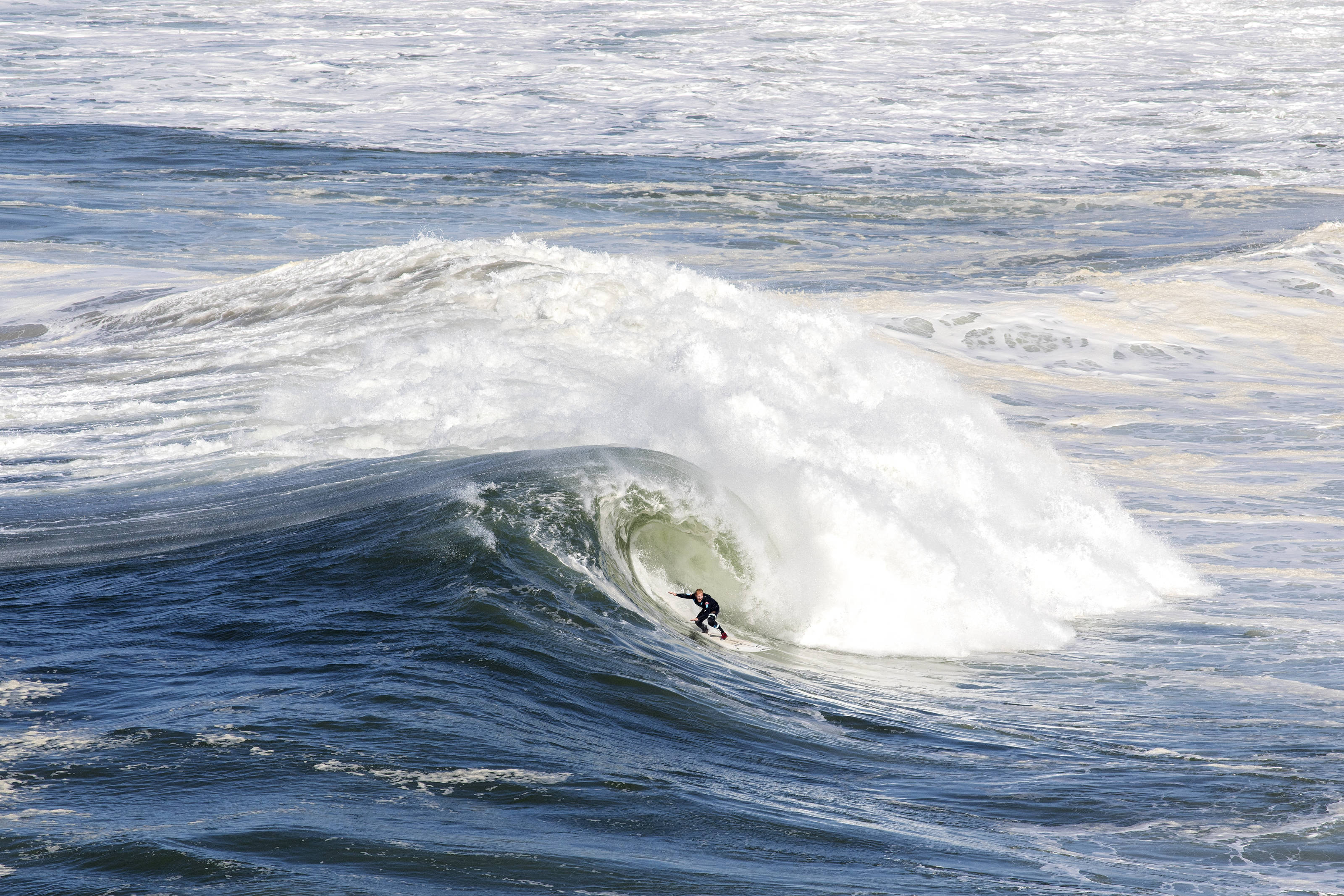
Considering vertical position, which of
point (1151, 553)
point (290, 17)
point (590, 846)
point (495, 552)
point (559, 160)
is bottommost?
point (590, 846)

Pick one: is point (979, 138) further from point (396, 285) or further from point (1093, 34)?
point (396, 285)

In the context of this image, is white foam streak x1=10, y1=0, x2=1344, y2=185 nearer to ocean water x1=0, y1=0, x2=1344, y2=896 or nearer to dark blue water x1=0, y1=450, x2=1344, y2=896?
ocean water x1=0, y1=0, x2=1344, y2=896

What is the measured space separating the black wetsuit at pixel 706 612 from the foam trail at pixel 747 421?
0.80 metres

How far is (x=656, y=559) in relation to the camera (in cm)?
934

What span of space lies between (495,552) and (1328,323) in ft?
75.5

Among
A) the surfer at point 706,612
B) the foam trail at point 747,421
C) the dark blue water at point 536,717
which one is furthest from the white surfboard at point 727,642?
the foam trail at point 747,421

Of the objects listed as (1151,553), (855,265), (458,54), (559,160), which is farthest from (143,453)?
(458,54)

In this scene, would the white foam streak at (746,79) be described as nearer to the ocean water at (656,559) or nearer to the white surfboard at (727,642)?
the ocean water at (656,559)

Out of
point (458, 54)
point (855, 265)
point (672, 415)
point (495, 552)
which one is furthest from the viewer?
point (458, 54)

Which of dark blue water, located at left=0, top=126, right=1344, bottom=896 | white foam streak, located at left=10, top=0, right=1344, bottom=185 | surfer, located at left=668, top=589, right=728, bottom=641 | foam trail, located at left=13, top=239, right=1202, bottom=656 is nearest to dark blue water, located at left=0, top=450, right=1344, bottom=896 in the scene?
dark blue water, located at left=0, top=126, right=1344, bottom=896

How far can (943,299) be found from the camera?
26.3 m

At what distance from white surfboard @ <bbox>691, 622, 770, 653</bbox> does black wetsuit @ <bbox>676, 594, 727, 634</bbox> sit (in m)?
0.03

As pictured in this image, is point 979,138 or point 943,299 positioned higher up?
point 979,138

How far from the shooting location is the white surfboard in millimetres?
8516
